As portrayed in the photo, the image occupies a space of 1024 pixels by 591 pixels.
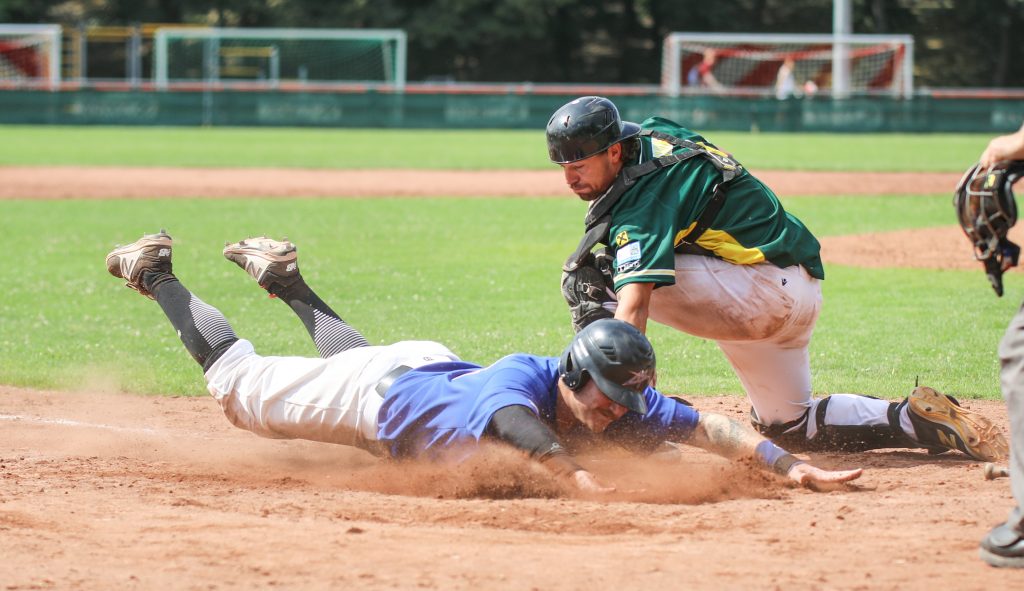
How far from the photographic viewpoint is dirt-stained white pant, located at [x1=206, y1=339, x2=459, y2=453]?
17.1 ft

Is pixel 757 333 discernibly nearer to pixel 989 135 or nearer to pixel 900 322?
pixel 900 322

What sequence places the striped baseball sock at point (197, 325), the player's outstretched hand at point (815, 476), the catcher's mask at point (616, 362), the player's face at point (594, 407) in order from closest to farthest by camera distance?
the catcher's mask at point (616, 362) → the player's face at point (594, 407) → the player's outstretched hand at point (815, 476) → the striped baseball sock at point (197, 325)

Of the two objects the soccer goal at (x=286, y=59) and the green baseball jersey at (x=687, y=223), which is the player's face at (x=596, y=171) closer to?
the green baseball jersey at (x=687, y=223)

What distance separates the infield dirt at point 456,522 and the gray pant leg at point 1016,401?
0.69ft

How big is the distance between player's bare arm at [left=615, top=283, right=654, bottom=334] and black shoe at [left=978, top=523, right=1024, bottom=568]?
5.18 feet

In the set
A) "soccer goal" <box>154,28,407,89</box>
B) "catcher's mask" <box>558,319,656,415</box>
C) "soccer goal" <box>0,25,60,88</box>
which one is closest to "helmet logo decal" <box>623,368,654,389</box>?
"catcher's mask" <box>558,319,656,415</box>

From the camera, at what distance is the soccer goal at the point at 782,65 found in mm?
37281

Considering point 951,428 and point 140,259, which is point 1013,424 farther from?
point 140,259

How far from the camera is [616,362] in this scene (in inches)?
181

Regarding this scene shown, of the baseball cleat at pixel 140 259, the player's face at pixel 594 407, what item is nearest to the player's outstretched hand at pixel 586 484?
the player's face at pixel 594 407

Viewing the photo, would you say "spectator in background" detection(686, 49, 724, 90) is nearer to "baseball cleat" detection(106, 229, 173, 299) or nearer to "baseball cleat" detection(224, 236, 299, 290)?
"baseball cleat" detection(224, 236, 299, 290)

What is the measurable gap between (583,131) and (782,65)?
37.4 metres

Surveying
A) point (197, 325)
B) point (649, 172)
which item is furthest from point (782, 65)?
point (197, 325)

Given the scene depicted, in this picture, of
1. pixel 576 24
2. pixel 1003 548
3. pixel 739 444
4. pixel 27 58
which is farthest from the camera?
pixel 576 24
